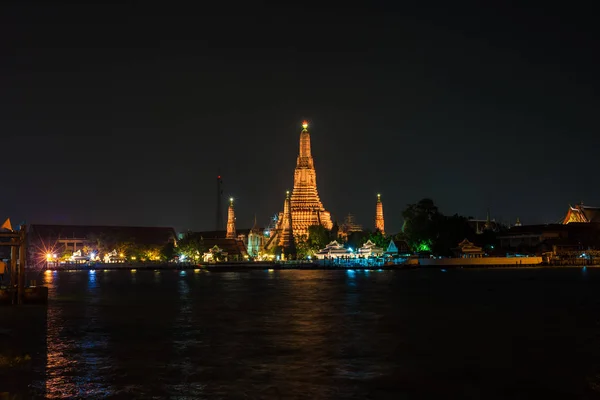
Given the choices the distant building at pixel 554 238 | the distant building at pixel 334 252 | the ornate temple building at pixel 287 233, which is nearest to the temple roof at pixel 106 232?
the ornate temple building at pixel 287 233

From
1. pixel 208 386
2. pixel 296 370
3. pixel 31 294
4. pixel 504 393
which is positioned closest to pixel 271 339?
pixel 296 370

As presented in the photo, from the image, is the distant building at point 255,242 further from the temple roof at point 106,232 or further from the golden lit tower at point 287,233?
the golden lit tower at point 287,233

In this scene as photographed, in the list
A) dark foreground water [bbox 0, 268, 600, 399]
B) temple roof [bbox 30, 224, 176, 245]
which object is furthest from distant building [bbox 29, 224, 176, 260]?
dark foreground water [bbox 0, 268, 600, 399]

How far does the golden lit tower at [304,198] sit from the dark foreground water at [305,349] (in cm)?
7464

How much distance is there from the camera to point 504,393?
16.2m

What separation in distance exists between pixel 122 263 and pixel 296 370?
106 metres

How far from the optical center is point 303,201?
116 meters

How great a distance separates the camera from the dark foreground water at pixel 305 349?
1683cm

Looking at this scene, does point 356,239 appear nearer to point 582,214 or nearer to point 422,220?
point 422,220

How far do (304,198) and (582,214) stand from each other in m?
53.4

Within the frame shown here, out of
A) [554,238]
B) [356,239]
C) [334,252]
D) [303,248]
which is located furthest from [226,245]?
[554,238]

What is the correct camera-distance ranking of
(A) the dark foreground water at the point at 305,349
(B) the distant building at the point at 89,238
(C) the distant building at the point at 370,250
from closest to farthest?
(A) the dark foreground water at the point at 305,349
(C) the distant building at the point at 370,250
(B) the distant building at the point at 89,238

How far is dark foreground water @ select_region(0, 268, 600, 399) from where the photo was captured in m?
16.8

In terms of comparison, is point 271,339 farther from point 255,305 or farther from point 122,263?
point 122,263
